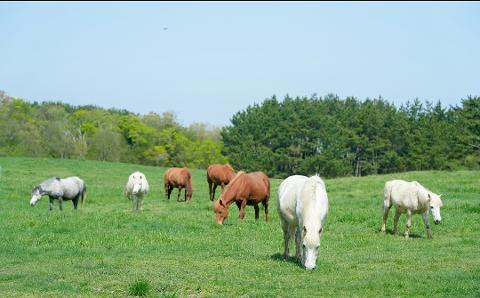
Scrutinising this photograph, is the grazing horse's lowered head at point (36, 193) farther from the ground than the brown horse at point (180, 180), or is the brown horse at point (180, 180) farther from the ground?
the brown horse at point (180, 180)

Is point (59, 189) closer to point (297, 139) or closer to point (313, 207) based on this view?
point (313, 207)

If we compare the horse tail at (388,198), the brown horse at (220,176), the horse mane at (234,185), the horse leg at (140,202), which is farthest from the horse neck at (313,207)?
the brown horse at (220,176)

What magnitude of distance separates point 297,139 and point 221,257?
252 feet

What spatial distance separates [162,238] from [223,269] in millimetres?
4859

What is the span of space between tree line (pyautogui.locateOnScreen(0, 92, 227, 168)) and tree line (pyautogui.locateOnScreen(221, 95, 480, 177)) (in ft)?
26.5

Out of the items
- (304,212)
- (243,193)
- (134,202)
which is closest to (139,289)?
(304,212)

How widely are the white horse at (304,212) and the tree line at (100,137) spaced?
79.4 metres

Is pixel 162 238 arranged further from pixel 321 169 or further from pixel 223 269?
pixel 321 169

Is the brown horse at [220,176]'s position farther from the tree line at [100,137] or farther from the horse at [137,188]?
the tree line at [100,137]

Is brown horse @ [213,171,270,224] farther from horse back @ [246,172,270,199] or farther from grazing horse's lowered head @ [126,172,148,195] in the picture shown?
grazing horse's lowered head @ [126,172,148,195]

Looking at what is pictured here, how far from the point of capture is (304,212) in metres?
13.6

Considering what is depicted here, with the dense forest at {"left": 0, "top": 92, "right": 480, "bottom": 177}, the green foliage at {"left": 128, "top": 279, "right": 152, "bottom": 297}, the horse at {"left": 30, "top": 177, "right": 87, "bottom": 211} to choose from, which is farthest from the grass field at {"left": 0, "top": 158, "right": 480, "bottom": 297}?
the dense forest at {"left": 0, "top": 92, "right": 480, "bottom": 177}

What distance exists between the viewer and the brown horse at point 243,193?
22312mm

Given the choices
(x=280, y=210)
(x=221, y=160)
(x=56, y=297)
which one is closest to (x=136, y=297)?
(x=56, y=297)
